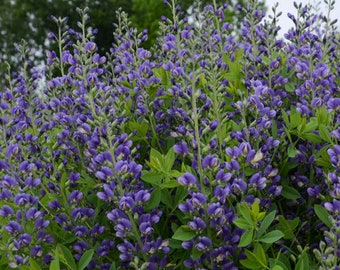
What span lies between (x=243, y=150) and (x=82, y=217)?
776 millimetres

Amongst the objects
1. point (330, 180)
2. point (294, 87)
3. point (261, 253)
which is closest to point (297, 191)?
point (330, 180)

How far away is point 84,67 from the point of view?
2.82m

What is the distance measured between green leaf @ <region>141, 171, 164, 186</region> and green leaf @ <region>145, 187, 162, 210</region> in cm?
3

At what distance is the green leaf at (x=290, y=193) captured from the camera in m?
2.56

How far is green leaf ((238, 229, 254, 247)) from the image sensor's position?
7.24 ft

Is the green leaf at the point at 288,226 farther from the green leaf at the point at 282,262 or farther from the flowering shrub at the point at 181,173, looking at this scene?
the green leaf at the point at 282,262

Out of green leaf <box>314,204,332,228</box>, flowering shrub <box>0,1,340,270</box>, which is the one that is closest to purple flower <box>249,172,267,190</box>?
flowering shrub <box>0,1,340,270</box>

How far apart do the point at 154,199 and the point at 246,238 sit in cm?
44

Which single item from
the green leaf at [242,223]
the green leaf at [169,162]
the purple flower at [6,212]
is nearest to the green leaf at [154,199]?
the green leaf at [169,162]

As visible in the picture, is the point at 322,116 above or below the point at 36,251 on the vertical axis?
above

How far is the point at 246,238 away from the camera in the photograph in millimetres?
2240

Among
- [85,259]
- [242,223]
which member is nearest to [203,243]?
[242,223]

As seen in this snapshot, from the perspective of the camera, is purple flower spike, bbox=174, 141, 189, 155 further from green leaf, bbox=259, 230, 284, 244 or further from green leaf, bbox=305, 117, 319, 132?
green leaf, bbox=305, 117, 319, 132

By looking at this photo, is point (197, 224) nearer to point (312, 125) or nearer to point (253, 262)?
point (253, 262)
